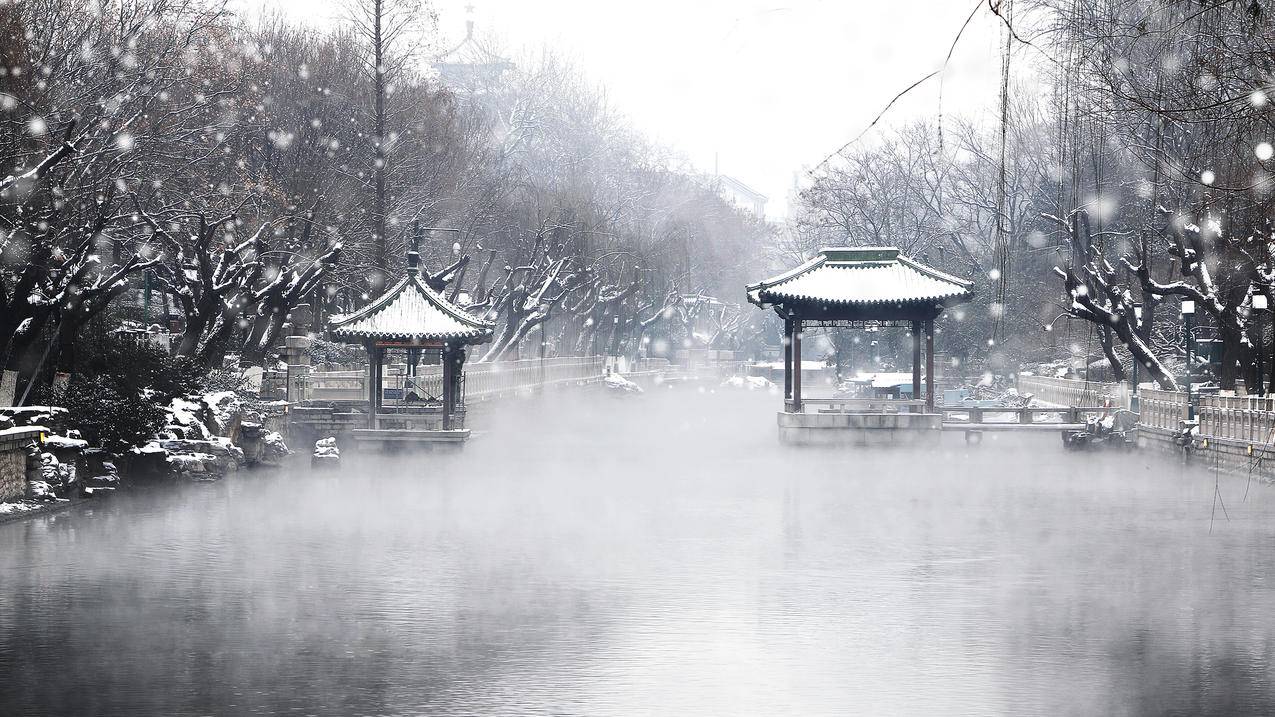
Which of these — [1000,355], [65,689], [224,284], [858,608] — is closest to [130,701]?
[65,689]

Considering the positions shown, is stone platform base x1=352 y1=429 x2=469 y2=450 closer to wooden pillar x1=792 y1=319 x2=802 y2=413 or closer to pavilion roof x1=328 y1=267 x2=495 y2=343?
pavilion roof x1=328 y1=267 x2=495 y2=343

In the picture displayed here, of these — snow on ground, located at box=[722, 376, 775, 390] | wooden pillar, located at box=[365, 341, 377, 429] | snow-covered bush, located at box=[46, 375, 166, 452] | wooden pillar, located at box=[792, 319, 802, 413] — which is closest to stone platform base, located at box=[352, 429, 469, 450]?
wooden pillar, located at box=[365, 341, 377, 429]

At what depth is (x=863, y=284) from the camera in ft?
125

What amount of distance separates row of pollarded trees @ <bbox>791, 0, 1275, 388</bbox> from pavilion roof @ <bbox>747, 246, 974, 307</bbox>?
1.86 metres

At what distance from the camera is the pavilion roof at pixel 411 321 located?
33500mm

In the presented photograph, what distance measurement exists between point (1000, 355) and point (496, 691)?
5320 cm

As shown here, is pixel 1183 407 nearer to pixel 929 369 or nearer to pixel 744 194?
pixel 929 369

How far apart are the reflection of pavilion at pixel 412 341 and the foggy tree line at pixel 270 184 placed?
73.9 inches

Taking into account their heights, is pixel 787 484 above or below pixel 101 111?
below

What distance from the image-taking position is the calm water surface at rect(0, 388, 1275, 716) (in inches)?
383

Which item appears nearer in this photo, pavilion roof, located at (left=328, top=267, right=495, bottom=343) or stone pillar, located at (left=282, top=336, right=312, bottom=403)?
pavilion roof, located at (left=328, top=267, right=495, bottom=343)

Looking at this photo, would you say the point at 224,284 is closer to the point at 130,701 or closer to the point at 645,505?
the point at 645,505

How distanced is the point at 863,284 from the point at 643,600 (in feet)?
84.4

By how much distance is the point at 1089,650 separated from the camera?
437 inches
